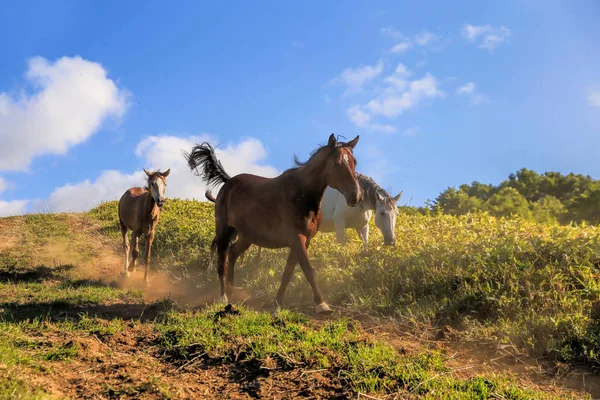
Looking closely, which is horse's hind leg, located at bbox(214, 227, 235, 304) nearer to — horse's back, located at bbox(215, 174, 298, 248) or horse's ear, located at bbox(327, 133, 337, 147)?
horse's back, located at bbox(215, 174, 298, 248)

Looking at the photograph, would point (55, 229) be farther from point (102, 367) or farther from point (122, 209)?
point (102, 367)

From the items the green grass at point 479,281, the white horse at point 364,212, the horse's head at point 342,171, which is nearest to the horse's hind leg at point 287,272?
the green grass at point 479,281

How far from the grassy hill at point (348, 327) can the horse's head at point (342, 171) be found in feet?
5.63

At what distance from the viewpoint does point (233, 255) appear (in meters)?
8.04

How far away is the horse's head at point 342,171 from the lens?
6285 millimetres

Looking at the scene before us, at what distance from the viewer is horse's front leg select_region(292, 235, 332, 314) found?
6496mm

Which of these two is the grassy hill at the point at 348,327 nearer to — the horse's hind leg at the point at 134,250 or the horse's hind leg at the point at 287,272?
the horse's hind leg at the point at 287,272

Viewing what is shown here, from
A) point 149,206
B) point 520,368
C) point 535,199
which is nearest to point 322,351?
point 520,368

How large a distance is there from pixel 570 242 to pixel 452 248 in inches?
70.3

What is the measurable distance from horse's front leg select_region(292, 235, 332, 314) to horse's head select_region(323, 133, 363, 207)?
37.5 inches

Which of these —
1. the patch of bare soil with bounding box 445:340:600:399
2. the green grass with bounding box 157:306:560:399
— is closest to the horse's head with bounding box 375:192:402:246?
the green grass with bounding box 157:306:560:399

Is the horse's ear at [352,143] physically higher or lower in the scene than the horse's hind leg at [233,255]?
higher

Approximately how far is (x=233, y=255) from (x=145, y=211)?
452 centimetres

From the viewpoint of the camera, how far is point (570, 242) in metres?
7.46
